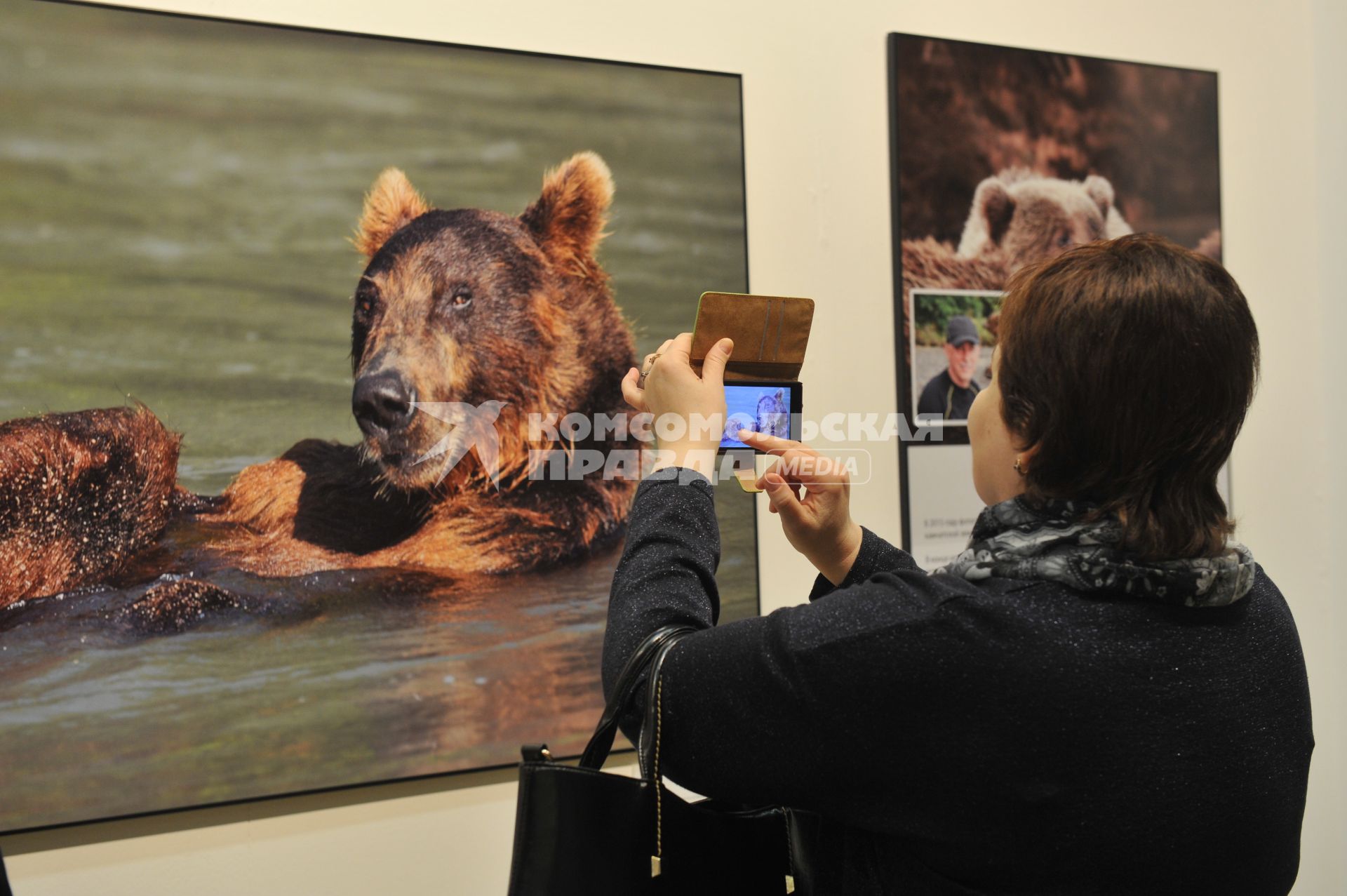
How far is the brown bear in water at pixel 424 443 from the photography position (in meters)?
1.39

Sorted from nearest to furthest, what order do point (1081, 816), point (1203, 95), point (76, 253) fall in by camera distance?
point (1081, 816) → point (76, 253) → point (1203, 95)

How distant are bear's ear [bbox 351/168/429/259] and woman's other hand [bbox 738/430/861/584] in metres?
0.85

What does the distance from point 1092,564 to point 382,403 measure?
1.14 metres

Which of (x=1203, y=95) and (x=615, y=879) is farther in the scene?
(x=1203, y=95)

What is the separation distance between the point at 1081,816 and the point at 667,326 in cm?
116

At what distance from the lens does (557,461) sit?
164 cm

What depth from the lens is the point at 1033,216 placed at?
1.97m

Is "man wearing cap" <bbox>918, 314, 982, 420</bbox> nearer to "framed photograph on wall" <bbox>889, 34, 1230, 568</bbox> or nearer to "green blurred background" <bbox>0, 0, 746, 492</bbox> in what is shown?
"framed photograph on wall" <bbox>889, 34, 1230, 568</bbox>

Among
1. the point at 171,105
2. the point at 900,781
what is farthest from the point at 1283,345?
the point at 171,105

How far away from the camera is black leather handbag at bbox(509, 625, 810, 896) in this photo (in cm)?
73

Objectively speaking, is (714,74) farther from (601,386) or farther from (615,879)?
(615,879)

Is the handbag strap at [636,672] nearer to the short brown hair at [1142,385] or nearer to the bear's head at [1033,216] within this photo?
the short brown hair at [1142,385]

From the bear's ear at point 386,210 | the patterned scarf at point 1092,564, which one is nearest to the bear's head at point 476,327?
the bear's ear at point 386,210

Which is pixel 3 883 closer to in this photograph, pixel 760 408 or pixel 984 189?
pixel 760 408
